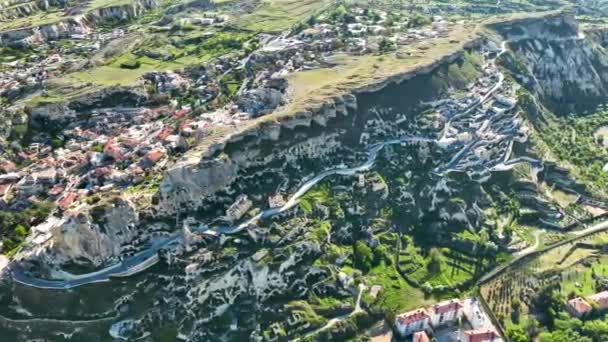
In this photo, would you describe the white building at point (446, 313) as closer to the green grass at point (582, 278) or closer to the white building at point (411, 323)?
the white building at point (411, 323)

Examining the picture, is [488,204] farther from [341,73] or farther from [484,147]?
[341,73]

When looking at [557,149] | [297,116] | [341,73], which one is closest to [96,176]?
[297,116]

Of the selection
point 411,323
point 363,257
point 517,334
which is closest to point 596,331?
point 517,334

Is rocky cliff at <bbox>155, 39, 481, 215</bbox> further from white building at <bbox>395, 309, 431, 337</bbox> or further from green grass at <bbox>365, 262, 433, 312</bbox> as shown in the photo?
white building at <bbox>395, 309, 431, 337</bbox>

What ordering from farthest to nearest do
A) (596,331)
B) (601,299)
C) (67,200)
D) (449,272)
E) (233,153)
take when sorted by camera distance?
(233,153)
(449,272)
(67,200)
(601,299)
(596,331)

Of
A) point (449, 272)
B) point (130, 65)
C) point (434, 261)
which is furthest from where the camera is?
point (130, 65)

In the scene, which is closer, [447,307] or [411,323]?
[411,323]

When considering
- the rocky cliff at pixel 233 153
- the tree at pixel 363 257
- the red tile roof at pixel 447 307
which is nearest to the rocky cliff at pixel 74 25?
the rocky cliff at pixel 233 153

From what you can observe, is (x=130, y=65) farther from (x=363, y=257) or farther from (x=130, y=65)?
(x=363, y=257)
